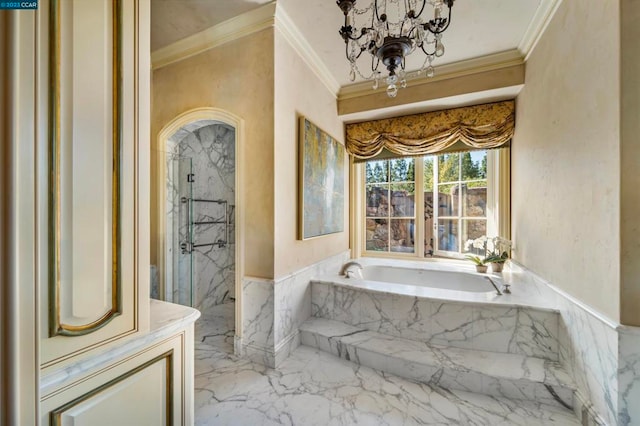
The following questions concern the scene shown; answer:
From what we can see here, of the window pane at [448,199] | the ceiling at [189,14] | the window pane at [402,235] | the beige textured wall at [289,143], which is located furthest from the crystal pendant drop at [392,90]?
the window pane at [402,235]

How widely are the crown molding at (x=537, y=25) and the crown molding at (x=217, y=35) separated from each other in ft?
6.42

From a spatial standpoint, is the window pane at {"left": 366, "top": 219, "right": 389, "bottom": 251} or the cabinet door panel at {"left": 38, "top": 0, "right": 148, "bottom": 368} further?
the window pane at {"left": 366, "top": 219, "right": 389, "bottom": 251}

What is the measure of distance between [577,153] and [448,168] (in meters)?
1.90

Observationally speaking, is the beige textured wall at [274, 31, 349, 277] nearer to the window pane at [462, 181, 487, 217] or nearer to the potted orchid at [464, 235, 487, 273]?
the potted orchid at [464, 235, 487, 273]

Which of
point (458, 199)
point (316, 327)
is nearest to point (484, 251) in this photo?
point (458, 199)

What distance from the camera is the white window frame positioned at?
117 inches

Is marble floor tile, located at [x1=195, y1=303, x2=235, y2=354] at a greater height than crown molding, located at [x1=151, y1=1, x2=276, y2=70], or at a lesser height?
lesser

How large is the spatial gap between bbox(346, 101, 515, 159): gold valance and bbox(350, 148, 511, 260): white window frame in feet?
0.96

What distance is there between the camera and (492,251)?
3086 millimetres

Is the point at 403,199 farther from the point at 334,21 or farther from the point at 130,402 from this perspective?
the point at 130,402

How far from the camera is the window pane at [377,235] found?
3.79 m

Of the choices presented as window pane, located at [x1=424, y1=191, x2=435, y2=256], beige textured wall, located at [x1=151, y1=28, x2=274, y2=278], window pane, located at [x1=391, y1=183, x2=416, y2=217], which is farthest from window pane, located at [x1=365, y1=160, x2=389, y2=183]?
beige textured wall, located at [x1=151, y1=28, x2=274, y2=278]

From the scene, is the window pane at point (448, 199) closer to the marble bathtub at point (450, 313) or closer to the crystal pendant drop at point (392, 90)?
the marble bathtub at point (450, 313)

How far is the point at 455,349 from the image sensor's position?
201cm
